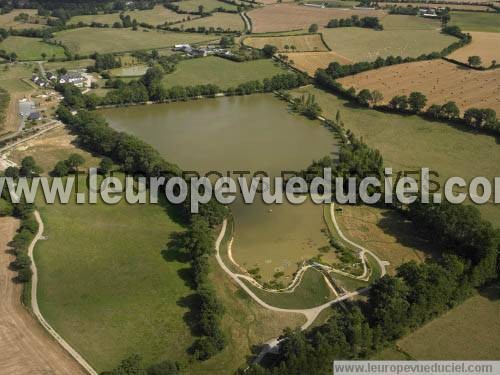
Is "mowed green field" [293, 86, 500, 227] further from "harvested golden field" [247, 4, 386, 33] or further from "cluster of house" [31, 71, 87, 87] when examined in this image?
"harvested golden field" [247, 4, 386, 33]

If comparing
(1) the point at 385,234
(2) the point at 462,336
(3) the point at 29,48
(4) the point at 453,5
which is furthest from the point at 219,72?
(4) the point at 453,5

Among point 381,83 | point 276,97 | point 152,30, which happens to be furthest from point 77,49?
point 381,83

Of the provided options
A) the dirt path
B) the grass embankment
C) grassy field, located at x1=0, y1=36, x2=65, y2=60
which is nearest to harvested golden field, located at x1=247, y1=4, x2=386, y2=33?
grassy field, located at x1=0, y1=36, x2=65, y2=60

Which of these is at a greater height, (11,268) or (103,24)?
(103,24)

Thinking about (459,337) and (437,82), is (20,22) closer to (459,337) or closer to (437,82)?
(437,82)

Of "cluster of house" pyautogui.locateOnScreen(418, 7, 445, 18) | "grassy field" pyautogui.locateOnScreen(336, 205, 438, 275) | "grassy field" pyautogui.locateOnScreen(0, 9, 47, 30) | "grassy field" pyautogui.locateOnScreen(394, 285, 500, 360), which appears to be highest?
"cluster of house" pyautogui.locateOnScreen(418, 7, 445, 18)

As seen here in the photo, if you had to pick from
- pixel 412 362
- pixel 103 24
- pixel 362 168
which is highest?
pixel 103 24

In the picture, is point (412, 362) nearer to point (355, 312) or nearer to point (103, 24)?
point (355, 312)
